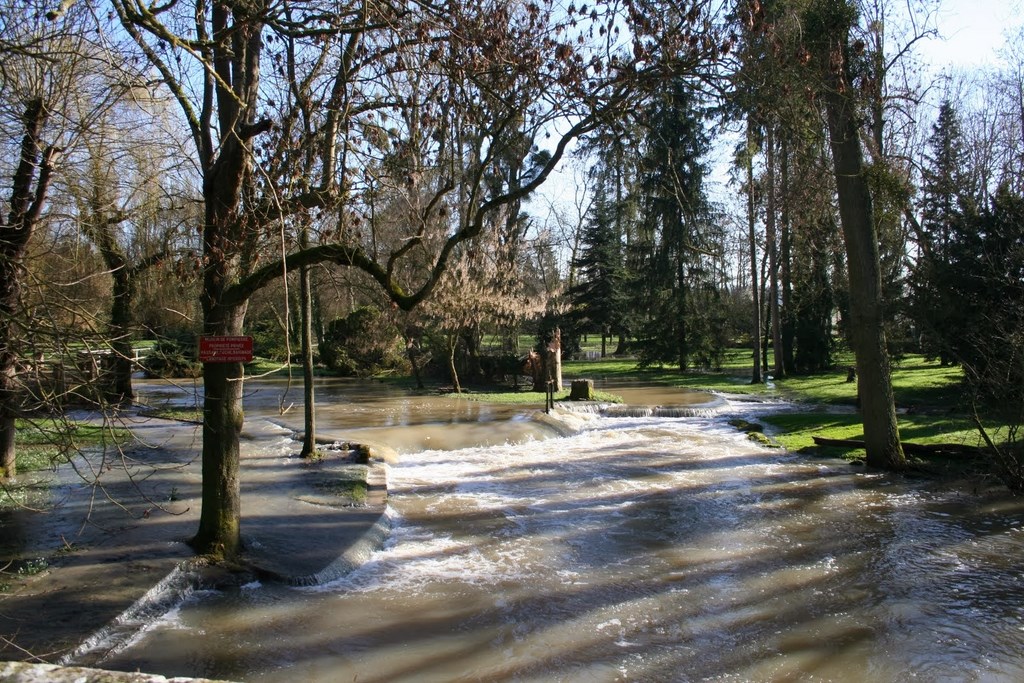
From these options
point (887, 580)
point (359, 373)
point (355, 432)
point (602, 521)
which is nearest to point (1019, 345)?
point (887, 580)

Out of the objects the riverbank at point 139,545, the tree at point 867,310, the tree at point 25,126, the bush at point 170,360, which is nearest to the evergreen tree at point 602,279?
the tree at point 867,310

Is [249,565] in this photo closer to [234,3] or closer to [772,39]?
[234,3]

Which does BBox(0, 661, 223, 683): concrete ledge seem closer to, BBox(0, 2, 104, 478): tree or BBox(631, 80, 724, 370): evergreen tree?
BBox(0, 2, 104, 478): tree

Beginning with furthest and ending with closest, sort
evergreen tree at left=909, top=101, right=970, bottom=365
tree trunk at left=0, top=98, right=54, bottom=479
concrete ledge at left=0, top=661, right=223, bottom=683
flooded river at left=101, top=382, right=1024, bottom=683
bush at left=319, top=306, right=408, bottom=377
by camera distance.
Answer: bush at left=319, top=306, right=408, bottom=377, evergreen tree at left=909, top=101, right=970, bottom=365, flooded river at left=101, top=382, right=1024, bottom=683, tree trunk at left=0, top=98, right=54, bottom=479, concrete ledge at left=0, top=661, right=223, bottom=683

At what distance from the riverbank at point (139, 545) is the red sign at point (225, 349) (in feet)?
3.59

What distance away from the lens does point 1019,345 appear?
11.2 metres

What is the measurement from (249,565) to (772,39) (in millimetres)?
7519

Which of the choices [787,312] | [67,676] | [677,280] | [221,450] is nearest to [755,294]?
[787,312]

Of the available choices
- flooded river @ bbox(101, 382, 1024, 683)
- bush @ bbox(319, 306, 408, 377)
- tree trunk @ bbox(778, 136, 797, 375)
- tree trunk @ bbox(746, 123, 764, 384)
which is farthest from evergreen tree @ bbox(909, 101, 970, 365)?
bush @ bbox(319, 306, 408, 377)

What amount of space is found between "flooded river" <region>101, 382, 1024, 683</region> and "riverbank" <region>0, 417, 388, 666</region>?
29 cm

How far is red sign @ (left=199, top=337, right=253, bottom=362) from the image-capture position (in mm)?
7715

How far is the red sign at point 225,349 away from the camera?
25.3ft

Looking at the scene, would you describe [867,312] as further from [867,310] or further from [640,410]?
[640,410]

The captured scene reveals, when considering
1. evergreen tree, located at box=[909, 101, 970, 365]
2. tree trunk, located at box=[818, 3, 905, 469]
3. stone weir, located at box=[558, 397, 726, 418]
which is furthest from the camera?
stone weir, located at box=[558, 397, 726, 418]
